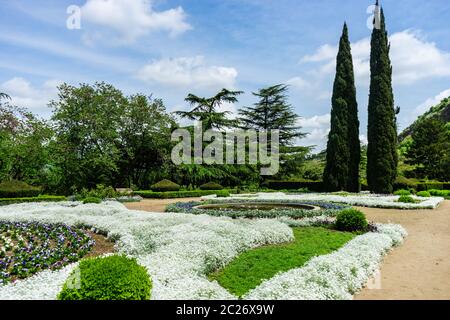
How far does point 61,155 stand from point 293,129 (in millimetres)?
20729

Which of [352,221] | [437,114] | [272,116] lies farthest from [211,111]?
[437,114]

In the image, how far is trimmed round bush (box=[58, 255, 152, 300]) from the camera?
12.5ft

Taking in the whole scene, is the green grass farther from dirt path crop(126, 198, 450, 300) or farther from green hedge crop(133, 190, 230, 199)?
green hedge crop(133, 190, 230, 199)

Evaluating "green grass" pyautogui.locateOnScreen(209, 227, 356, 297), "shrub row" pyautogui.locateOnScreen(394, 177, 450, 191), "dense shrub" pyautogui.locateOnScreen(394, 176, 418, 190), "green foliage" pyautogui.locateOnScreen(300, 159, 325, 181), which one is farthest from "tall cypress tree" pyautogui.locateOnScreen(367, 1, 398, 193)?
"green grass" pyautogui.locateOnScreen(209, 227, 356, 297)

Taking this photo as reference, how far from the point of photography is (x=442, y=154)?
1518 inches

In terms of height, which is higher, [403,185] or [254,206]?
[403,185]

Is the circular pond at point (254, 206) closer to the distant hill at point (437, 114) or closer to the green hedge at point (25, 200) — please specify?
the green hedge at point (25, 200)

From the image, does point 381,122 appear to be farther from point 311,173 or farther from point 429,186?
point 311,173

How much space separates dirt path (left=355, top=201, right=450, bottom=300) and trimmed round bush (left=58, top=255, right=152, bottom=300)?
3021mm

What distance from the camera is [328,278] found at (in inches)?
203

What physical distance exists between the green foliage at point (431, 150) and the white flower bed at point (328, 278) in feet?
117

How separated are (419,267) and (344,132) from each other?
72.4ft

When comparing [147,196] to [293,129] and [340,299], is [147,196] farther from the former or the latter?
[340,299]

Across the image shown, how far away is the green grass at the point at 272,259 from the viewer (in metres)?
5.52
